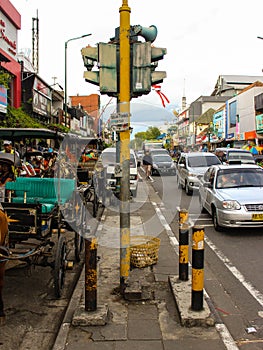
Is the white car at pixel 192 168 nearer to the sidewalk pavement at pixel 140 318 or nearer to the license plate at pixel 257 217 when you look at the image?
the license plate at pixel 257 217

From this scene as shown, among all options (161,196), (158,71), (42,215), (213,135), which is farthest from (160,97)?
(213,135)

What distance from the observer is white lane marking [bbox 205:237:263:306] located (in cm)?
553

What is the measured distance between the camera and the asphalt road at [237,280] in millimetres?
4598

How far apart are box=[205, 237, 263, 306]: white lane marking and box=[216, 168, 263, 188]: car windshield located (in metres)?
2.31

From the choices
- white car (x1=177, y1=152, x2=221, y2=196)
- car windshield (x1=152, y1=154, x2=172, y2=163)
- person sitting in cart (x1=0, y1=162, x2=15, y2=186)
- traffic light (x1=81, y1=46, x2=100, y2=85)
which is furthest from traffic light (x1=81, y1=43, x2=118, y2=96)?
car windshield (x1=152, y1=154, x2=172, y2=163)

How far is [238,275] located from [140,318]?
2332 mm

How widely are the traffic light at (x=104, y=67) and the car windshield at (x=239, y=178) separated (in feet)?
19.1

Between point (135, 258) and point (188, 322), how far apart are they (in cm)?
219

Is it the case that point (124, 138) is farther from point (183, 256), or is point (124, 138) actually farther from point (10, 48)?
Answer: point (10, 48)

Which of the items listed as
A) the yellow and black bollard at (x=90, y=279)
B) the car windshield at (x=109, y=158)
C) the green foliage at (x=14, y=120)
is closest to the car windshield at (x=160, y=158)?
the green foliage at (x=14, y=120)

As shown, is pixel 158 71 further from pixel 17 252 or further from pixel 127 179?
pixel 17 252

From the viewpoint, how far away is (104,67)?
5328mm

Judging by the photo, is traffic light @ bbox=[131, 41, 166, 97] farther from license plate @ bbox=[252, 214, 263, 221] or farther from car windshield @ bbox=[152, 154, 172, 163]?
car windshield @ bbox=[152, 154, 172, 163]

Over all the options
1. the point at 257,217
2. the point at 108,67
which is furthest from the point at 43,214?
the point at 257,217
